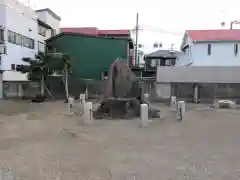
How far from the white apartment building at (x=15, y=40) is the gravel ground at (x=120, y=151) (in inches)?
636

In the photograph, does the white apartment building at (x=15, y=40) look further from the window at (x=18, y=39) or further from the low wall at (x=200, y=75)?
the low wall at (x=200, y=75)

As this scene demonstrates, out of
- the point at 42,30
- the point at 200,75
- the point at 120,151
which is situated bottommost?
the point at 120,151

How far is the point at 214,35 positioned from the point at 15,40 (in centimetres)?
1998

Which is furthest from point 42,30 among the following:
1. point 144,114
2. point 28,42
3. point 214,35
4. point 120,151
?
point 120,151

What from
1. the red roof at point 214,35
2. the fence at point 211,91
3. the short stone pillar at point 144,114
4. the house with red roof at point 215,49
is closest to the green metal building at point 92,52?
the house with red roof at point 215,49

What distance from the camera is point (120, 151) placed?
8477mm

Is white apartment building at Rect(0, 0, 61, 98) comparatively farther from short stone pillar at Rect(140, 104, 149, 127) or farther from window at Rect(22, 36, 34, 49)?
short stone pillar at Rect(140, 104, 149, 127)

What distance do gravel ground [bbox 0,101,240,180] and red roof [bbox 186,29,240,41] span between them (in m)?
22.3

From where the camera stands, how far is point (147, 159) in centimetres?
761

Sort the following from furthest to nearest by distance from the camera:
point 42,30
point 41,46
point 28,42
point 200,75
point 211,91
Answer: point 42,30 → point 41,46 → point 28,42 → point 200,75 → point 211,91

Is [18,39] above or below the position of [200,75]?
above

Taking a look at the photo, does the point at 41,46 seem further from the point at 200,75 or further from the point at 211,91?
the point at 211,91

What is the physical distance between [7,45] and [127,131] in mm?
20736

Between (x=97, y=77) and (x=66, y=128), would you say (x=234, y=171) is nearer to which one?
(x=66, y=128)
